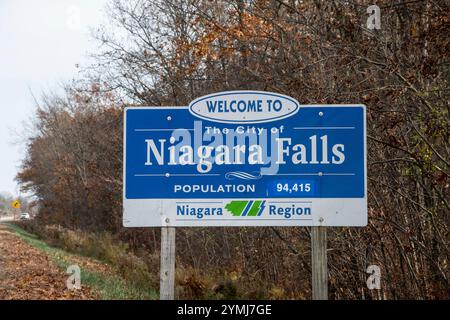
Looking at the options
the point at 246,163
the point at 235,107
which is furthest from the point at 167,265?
the point at 235,107

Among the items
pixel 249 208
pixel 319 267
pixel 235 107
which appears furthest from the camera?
pixel 235 107

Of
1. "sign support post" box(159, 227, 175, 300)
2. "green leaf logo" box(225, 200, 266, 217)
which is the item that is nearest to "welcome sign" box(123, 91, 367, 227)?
"green leaf logo" box(225, 200, 266, 217)

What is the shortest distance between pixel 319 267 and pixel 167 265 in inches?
50.8

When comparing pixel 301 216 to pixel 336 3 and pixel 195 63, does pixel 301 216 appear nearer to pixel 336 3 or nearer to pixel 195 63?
pixel 336 3

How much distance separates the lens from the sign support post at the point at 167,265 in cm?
565

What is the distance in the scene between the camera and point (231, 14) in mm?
16266

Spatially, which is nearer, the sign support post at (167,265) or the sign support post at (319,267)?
the sign support post at (319,267)

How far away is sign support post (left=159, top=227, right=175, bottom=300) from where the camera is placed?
5654 mm

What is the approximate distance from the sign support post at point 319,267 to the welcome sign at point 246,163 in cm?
12

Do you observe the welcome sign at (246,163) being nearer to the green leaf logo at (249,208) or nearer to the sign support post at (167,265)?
the green leaf logo at (249,208)

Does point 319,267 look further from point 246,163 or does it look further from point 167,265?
point 167,265

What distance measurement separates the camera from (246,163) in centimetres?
566

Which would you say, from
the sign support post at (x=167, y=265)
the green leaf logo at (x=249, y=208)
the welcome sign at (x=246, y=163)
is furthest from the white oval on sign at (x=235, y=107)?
the sign support post at (x=167, y=265)
